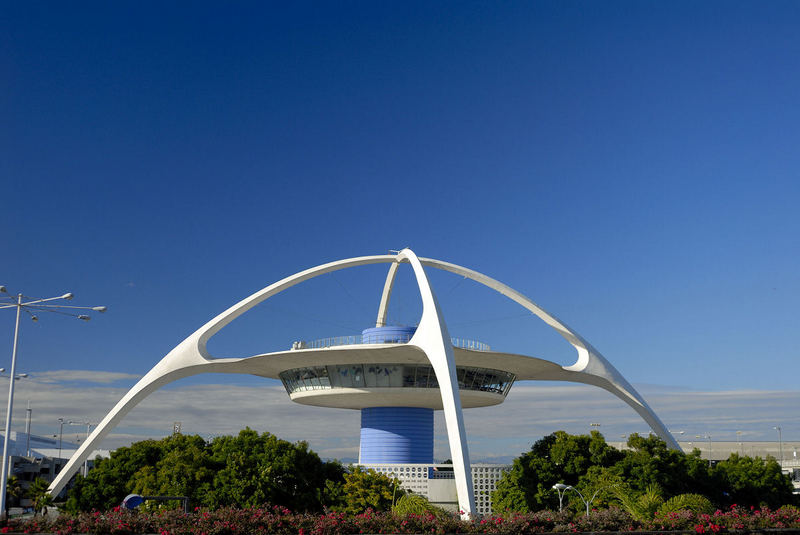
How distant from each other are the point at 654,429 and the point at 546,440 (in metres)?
16.9

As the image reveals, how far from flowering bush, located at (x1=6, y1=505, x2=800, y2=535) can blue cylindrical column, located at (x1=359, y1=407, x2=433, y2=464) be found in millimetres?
30135

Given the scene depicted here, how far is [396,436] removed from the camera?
2116 inches

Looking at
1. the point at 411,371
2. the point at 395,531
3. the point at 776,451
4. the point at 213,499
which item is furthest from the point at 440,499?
the point at 776,451

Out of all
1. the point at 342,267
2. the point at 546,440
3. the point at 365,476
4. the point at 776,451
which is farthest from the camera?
the point at 776,451

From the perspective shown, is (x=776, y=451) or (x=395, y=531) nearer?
(x=395, y=531)

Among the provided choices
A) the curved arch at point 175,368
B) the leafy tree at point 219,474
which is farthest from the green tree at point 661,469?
the curved arch at point 175,368

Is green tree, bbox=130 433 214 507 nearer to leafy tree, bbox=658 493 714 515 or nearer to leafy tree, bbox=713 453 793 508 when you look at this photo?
leafy tree, bbox=658 493 714 515

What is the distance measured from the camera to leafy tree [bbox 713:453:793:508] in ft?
167

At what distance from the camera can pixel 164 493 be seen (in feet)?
141

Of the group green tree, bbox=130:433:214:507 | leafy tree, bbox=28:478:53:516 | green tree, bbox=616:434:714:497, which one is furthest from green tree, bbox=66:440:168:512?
green tree, bbox=616:434:714:497

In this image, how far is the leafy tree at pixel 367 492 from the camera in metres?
43.2

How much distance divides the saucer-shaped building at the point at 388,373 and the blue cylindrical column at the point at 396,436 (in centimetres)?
7

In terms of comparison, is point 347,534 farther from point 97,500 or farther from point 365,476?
point 97,500

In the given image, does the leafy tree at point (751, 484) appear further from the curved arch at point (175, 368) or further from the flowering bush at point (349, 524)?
the curved arch at point (175, 368)
